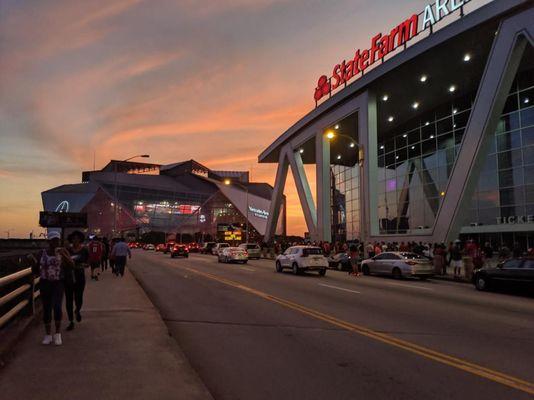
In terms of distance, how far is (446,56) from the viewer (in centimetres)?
3244

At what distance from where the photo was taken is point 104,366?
20.4ft

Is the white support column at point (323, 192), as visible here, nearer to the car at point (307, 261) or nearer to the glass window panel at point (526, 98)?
the glass window panel at point (526, 98)

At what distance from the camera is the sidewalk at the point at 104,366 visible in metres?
5.24

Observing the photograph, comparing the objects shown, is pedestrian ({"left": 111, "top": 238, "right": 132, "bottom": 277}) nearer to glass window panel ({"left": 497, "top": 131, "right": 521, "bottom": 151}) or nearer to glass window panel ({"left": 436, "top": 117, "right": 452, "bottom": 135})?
glass window panel ({"left": 497, "top": 131, "right": 521, "bottom": 151})

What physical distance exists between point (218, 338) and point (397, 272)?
16.3m

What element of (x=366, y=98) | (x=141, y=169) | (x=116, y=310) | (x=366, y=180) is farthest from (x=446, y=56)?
(x=141, y=169)

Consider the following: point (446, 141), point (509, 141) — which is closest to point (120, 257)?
point (509, 141)

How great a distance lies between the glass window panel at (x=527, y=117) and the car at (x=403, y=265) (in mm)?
15360

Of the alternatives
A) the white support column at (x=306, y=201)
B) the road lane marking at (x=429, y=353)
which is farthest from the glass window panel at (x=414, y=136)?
the road lane marking at (x=429, y=353)

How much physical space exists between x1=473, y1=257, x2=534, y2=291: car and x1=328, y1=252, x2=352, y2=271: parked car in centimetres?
1149

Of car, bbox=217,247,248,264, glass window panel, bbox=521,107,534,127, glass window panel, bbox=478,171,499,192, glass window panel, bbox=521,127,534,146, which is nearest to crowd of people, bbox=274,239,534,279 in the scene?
glass window panel, bbox=478,171,499,192

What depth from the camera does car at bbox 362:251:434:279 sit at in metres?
22.6

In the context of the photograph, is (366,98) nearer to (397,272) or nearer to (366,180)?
(366,180)

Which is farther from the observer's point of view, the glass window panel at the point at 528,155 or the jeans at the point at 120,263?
the glass window panel at the point at 528,155
